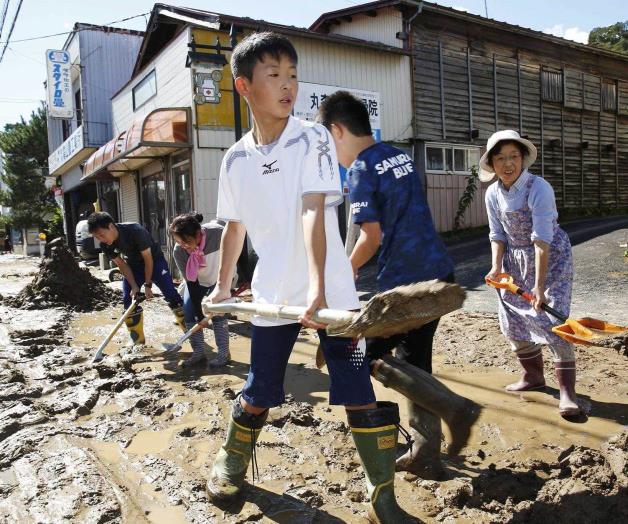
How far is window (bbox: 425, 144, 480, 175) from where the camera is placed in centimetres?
1451

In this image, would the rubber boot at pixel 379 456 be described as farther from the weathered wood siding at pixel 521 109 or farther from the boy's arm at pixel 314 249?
the weathered wood siding at pixel 521 109

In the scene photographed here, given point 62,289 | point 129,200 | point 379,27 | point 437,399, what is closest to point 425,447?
point 437,399

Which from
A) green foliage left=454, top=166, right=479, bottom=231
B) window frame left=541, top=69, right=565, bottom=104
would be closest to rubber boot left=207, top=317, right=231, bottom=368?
green foliage left=454, top=166, right=479, bottom=231

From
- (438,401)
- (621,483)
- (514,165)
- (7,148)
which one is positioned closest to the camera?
(621,483)

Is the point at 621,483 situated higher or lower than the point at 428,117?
lower

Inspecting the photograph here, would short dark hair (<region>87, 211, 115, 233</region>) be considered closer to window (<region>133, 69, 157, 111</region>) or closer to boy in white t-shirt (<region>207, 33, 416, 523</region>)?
boy in white t-shirt (<region>207, 33, 416, 523</region>)

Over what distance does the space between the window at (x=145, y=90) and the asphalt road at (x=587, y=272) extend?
767 cm

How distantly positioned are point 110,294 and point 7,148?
79.1 ft

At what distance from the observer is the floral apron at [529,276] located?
3.27m

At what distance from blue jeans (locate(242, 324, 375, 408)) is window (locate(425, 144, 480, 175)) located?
41.9 feet

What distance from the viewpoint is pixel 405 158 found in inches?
103

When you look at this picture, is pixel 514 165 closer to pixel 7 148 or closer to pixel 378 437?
pixel 378 437

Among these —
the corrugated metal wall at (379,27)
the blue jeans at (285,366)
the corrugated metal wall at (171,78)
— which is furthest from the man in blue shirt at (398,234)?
the corrugated metal wall at (379,27)

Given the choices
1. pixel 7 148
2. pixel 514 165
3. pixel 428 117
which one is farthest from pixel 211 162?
pixel 7 148
